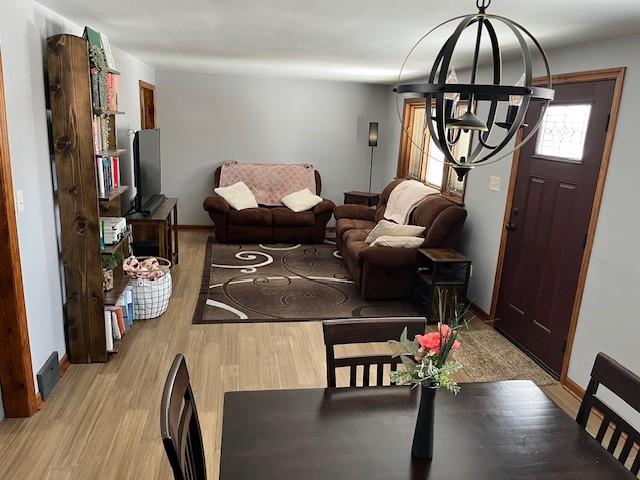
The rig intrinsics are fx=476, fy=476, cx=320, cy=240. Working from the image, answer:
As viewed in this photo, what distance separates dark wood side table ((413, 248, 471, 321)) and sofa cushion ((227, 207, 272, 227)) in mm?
2501

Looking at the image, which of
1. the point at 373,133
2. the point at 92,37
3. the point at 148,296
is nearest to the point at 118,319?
the point at 148,296

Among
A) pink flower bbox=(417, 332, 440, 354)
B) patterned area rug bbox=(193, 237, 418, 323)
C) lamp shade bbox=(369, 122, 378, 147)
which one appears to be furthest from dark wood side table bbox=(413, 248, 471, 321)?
lamp shade bbox=(369, 122, 378, 147)

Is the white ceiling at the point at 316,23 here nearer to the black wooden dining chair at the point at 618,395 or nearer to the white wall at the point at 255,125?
the black wooden dining chair at the point at 618,395

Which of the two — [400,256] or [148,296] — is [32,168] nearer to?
[148,296]

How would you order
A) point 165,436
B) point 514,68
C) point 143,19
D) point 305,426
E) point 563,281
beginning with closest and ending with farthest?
point 165,436
point 305,426
point 143,19
point 563,281
point 514,68

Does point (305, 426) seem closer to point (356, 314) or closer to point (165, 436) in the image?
point (165, 436)

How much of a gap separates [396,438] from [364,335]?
1.69ft

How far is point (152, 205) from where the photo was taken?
475cm

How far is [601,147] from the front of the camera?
9.59ft

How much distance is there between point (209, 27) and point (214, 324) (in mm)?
2209

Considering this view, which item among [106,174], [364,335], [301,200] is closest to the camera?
[364,335]

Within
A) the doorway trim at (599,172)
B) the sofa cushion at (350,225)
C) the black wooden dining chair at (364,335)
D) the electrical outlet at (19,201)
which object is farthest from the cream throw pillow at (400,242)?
the electrical outlet at (19,201)

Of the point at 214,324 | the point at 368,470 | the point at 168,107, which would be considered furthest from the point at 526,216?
the point at 168,107

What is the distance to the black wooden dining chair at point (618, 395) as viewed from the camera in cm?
158
